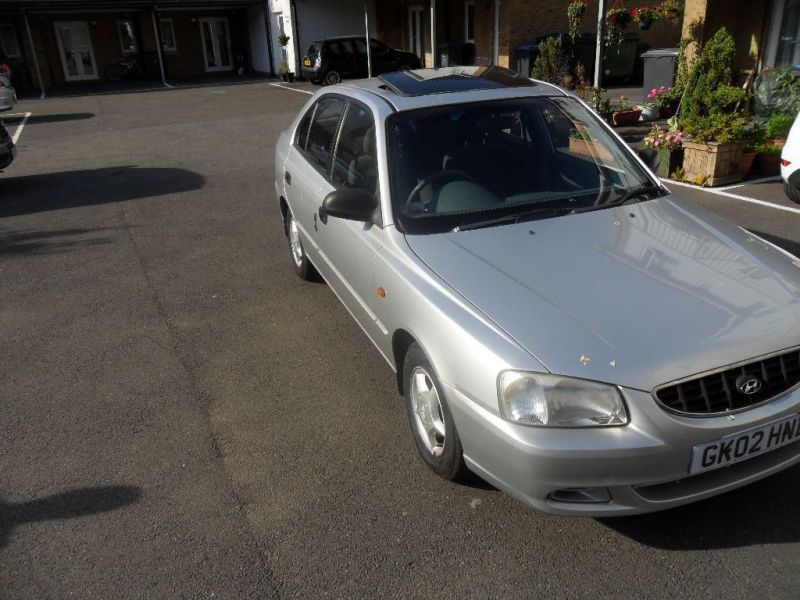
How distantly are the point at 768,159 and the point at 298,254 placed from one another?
6.23 metres

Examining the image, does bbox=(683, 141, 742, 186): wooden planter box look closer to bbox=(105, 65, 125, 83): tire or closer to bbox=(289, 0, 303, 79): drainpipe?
bbox=(289, 0, 303, 79): drainpipe

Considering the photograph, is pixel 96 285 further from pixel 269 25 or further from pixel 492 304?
pixel 269 25

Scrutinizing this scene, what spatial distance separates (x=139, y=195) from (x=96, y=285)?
12.3ft

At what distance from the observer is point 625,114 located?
1250 cm

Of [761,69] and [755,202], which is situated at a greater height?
[761,69]

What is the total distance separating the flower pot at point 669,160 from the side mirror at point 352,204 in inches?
236

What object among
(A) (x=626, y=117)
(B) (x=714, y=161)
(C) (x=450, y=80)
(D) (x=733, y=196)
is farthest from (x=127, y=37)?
(C) (x=450, y=80)

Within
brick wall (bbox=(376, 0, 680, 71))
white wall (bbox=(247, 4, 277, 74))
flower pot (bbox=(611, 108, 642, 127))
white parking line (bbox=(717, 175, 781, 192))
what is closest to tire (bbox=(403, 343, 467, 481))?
white parking line (bbox=(717, 175, 781, 192))

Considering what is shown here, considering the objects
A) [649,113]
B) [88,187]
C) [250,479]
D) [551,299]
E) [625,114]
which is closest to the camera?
[551,299]

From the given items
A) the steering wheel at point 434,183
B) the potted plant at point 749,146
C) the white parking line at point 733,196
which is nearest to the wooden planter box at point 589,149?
the steering wheel at point 434,183

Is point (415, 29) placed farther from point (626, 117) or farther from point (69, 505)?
point (69, 505)

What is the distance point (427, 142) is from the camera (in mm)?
3881

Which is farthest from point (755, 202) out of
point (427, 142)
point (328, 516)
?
point (328, 516)

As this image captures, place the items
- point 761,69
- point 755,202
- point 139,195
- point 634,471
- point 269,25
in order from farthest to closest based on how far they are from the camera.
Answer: point 269,25 → point 761,69 → point 139,195 → point 755,202 → point 634,471
